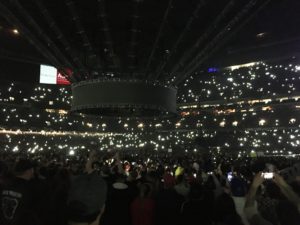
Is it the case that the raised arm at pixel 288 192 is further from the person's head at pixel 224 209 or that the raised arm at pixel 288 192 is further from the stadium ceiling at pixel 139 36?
the stadium ceiling at pixel 139 36

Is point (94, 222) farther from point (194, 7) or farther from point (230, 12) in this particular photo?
point (230, 12)

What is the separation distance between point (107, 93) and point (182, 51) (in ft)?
4.54

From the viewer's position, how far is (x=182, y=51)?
5.90 meters

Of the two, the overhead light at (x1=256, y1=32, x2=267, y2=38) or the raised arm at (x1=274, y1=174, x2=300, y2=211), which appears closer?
the raised arm at (x1=274, y1=174, x2=300, y2=211)

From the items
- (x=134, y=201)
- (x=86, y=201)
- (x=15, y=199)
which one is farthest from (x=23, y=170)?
(x=86, y=201)

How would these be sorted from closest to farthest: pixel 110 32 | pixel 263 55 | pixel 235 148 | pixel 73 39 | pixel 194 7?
pixel 194 7 → pixel 110 32 → pixel 73 39 → pixel 263 55 → pixel 235 148

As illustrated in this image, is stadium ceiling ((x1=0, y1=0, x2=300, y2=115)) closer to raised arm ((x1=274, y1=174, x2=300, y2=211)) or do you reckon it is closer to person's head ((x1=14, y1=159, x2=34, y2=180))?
person's head ((x1=14, y1=159, x2=34, y2=180))

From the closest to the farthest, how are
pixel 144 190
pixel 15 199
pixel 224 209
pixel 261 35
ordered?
pixel 15 199 < pixel 224 209 < pixel 261 35 < pixel 144 190

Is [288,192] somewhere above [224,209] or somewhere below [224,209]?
above

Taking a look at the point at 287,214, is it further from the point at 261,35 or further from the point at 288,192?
the point at 261,35

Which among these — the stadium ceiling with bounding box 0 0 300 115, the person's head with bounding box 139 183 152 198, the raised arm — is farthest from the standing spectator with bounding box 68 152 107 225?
the person's head with bounding box 139 183 152 198

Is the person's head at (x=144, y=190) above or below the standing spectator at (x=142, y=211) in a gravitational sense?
above

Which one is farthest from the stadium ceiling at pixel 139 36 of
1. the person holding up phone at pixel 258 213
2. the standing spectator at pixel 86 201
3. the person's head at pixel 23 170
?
the standing spectator at pixel 86 201

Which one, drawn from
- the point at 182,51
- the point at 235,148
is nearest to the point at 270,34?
the point at 182,51
